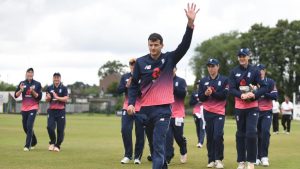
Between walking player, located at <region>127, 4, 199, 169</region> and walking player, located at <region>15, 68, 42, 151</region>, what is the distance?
341 inches

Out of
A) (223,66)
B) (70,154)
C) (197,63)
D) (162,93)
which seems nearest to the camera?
(162,93)

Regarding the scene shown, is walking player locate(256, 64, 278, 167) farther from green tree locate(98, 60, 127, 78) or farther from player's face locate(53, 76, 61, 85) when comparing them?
green tree locate(98, 60, 127, 78)

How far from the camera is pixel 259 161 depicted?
46.7 feet

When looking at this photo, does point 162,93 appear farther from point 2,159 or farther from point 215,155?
point 2,159

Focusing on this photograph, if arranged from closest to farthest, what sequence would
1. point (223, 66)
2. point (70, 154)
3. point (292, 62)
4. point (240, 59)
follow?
1. point (240, 59)
2. point (70, 154)
3. point (292, 62)
4. point (223, 66)

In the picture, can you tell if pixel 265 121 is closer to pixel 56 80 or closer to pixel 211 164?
pixel 211 164

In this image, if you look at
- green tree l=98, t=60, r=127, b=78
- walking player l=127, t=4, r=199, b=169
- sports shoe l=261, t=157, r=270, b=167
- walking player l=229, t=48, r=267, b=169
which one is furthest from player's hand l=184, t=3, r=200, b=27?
green tree l=98, t=60, r=127, b=78

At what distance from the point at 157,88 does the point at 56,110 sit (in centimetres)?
911

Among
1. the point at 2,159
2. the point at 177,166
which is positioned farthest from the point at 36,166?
the point at 177,166

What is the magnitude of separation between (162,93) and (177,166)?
443cm

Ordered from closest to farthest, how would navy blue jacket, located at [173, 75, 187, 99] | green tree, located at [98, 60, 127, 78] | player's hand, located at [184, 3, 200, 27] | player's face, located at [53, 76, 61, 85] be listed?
player's hand, located at [184, 3, 200, 27] → navy blue jacket, located at [173, 75, 187, 99] → player's face, located at [53, 76, 61, 85] → green tree, located at [98, 60, 127, 78]

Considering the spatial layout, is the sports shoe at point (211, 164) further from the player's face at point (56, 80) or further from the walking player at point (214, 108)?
the player's face at point (56, 80)

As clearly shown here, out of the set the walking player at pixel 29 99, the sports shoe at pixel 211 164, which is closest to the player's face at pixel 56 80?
the walking player at pixel 29 99

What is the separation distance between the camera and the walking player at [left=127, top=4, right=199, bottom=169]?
9281 mm
